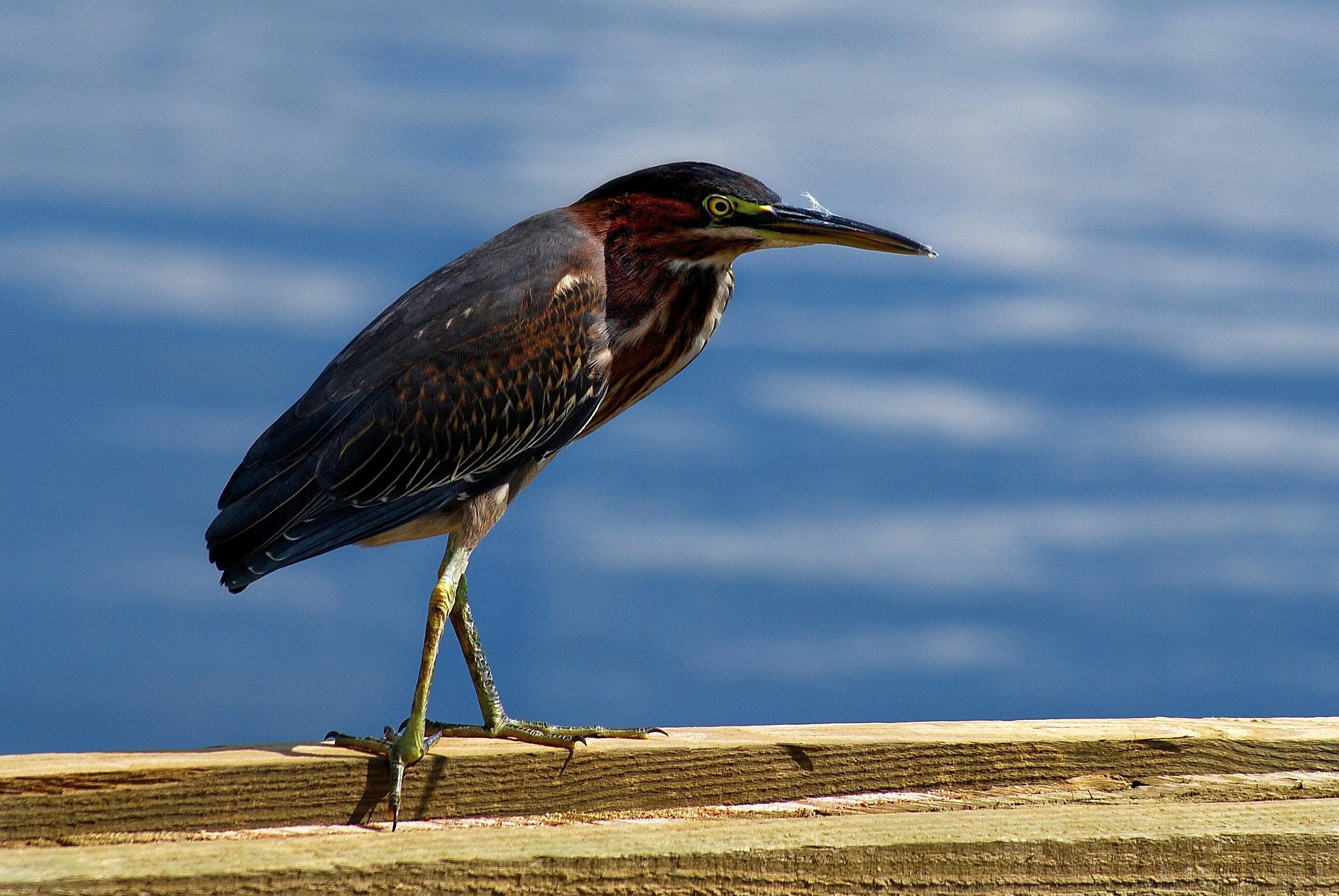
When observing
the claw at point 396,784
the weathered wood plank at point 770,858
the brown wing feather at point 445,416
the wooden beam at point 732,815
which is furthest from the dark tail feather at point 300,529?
the weathered wood plank at point 770,858

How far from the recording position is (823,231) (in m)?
3.29

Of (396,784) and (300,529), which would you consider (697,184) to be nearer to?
(300,529)

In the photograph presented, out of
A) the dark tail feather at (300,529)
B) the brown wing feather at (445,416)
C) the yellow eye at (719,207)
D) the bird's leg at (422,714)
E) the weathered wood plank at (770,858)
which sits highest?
the yellow eye at (719,207)

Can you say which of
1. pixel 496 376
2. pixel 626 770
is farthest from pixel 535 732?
pixel 496 376

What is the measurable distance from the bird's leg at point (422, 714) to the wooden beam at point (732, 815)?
0.04m

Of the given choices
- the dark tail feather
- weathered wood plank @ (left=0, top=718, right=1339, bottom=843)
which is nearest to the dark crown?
the dark tail feather

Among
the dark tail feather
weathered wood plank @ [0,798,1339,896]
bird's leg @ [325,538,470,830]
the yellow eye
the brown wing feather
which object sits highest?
the yellow eye

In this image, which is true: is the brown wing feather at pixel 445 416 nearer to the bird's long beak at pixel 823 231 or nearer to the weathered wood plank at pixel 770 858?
the bird's long beak at pixel 823 231

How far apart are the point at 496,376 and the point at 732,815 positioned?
115 centimetres

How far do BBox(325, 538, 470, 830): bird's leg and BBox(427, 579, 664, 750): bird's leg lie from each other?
11cm

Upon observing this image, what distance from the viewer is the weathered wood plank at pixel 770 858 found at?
2.22 m

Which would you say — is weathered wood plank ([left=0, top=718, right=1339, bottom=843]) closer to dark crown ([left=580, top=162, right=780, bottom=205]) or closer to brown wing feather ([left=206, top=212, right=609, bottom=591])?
brown wing feather ([left=206, top=212, right=609, bottom=591])

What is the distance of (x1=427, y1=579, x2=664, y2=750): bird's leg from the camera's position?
304 cm

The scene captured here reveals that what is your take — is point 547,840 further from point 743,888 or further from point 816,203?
point 816,203
